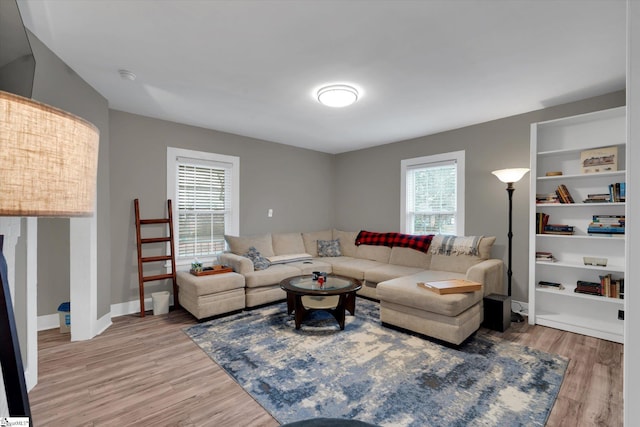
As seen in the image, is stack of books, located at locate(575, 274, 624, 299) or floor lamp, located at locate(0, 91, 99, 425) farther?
stack of books, located at locate(575, 274, 624, 299)

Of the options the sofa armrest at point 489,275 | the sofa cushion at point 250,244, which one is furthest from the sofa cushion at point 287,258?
the sofa armrest at point 489,275

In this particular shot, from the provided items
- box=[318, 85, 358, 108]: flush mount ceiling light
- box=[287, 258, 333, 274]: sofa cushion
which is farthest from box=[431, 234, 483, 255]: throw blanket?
box=[318, 85, 358, 108]: flush mount ceiling light

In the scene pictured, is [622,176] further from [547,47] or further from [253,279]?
[253,279]

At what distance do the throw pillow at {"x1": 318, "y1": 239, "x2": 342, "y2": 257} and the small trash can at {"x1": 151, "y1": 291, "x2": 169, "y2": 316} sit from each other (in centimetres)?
252

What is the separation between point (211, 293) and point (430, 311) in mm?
2400

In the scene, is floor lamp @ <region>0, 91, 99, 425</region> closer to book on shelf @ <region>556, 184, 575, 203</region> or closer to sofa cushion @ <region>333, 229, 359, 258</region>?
book on shelf @ <region>556, 184, 575, 203</region>

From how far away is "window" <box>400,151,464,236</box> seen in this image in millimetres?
4246

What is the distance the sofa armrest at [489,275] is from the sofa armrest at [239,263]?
264 centimetres

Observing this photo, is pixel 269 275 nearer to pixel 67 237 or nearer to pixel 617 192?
pixel 67 237

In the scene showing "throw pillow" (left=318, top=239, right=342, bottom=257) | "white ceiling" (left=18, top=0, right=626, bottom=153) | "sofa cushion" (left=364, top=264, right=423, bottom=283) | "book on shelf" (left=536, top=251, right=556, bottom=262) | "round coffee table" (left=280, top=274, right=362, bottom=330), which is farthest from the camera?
"throw pillow" (left=318, top=239, right=342, bottom=257)

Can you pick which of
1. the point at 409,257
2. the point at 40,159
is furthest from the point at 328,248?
the point at 40,159

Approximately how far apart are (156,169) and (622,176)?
17.5ft

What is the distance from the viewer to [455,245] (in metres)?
3.90

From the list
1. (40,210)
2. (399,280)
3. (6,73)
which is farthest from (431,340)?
(6,73)
